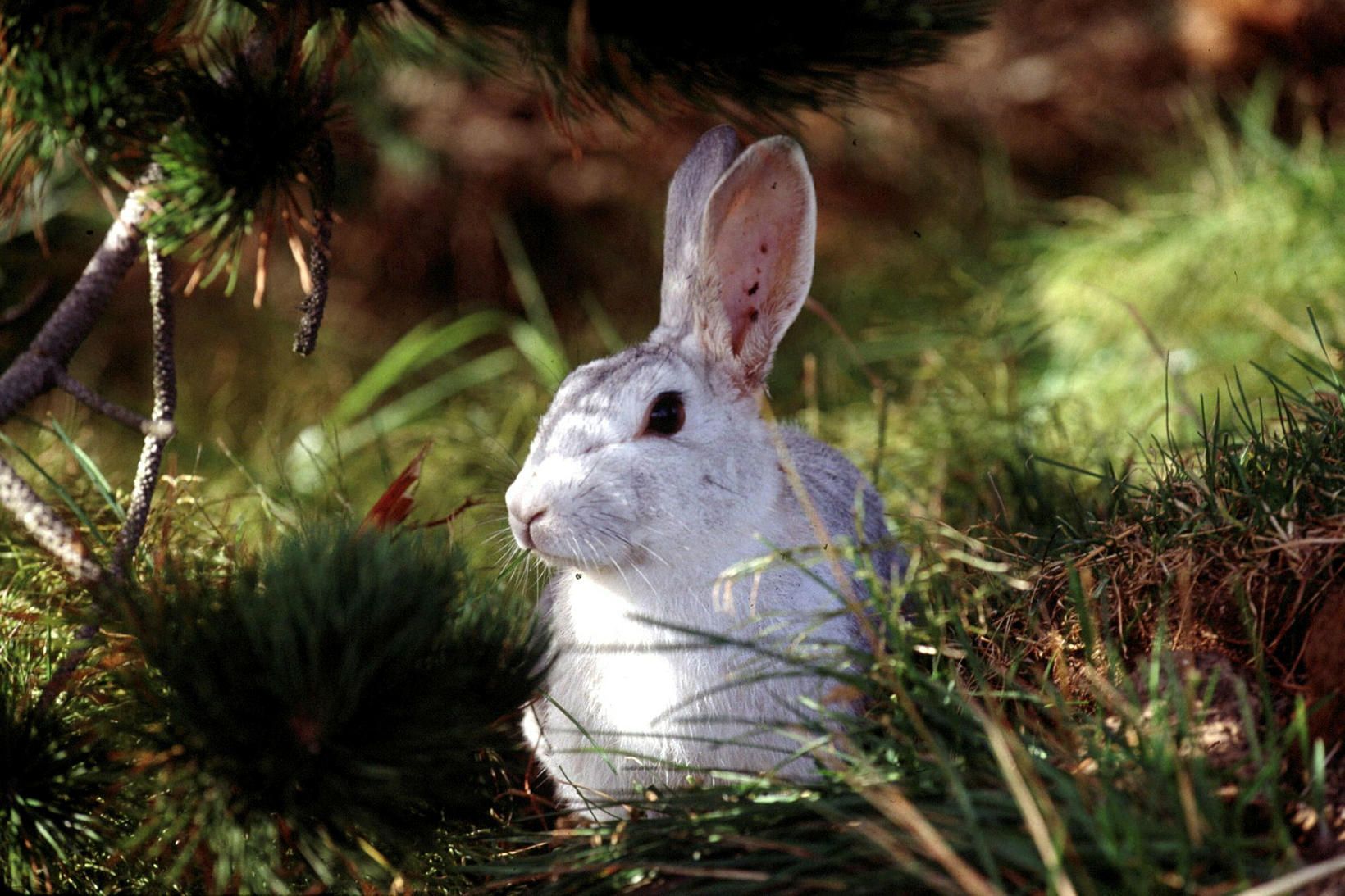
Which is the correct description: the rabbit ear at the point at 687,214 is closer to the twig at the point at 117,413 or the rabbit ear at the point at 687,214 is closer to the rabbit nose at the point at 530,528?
the rabbit nose at the point at 530,528

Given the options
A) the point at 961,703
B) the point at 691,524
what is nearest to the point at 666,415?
the point at 691,524

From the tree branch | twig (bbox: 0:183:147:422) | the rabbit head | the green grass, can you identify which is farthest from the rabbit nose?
twig (bbox: 0:183:147:422)

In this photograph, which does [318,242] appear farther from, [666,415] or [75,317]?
[666,415]

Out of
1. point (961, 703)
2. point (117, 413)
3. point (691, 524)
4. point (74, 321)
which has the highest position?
point (74, 321)

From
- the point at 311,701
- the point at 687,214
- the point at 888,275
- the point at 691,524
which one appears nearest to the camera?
the point at 311,701

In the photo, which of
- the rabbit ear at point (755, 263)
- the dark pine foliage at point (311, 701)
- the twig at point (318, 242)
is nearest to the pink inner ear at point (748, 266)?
the rabbit ear at point (755, 263)
